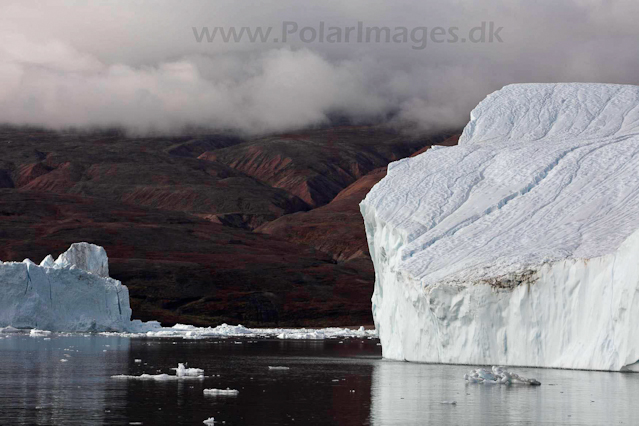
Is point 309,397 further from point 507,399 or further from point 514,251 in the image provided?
point 514,251

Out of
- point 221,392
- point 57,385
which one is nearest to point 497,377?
point 221,392

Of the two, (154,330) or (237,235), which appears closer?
(154,330)

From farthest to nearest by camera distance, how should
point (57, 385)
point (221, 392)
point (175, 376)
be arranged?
point (175, 376), point (57, 385), point (221, 392)

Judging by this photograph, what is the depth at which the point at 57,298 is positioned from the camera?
74.1 metres

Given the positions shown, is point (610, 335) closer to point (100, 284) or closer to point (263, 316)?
point (100, 284)

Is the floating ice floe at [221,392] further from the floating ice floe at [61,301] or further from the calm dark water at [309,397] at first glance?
the floating ice floe at [61,301]

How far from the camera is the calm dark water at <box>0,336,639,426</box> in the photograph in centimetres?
2105

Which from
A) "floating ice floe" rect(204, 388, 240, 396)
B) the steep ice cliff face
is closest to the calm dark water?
"floating ice floe" rect(204, 388, 240, 396)

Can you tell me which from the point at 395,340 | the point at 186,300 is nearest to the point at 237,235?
the point at 186,300

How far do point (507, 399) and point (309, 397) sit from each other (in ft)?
16.9

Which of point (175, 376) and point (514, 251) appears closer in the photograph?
point (175, 376)

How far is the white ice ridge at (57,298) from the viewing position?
72.5 meters

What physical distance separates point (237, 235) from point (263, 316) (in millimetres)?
54622

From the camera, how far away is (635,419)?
2106 cm
